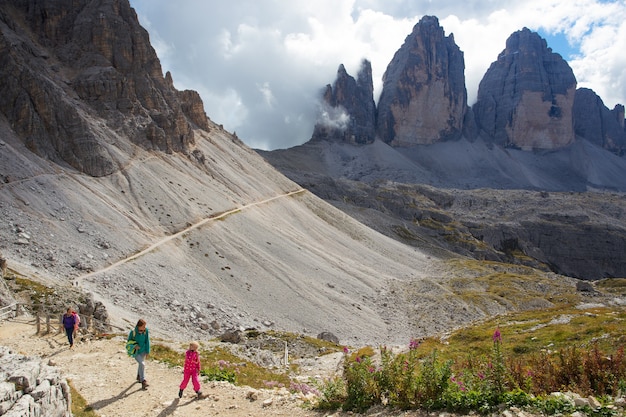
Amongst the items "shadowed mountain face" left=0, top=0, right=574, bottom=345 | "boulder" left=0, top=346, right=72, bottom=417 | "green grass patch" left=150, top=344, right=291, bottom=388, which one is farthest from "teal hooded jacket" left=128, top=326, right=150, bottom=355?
"shadowed mountain face" left=0, top=0, right=574, bottom=345

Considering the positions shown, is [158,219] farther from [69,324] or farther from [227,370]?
[227,370]

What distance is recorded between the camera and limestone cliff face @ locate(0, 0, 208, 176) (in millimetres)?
59594

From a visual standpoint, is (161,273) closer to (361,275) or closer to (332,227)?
(361,275)

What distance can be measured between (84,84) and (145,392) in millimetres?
68228

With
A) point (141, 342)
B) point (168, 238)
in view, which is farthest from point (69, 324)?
point (168, 238)

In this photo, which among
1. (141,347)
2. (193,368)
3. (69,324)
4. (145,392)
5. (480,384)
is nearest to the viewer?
(480,384)

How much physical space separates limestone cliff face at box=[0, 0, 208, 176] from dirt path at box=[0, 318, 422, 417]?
4491cm

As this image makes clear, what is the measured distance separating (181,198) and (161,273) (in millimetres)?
19632

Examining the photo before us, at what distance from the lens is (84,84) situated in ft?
233

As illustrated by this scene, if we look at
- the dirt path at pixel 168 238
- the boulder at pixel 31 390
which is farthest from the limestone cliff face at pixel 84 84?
the boulder at pixel 31 390

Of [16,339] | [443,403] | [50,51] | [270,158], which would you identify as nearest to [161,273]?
[16,339]

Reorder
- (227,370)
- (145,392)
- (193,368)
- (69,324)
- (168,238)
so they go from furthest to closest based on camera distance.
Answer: (168,238) → (69,324) → (227,370) → (145,392) → (193,368)

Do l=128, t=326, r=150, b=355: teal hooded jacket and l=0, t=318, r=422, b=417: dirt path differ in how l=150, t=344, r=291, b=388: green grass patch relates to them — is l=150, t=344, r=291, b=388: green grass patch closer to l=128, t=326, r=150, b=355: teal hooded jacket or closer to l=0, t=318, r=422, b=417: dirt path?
l=0, t=318, r=422, b=417: dirt path

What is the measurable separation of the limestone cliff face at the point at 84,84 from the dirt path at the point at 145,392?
4491cm
